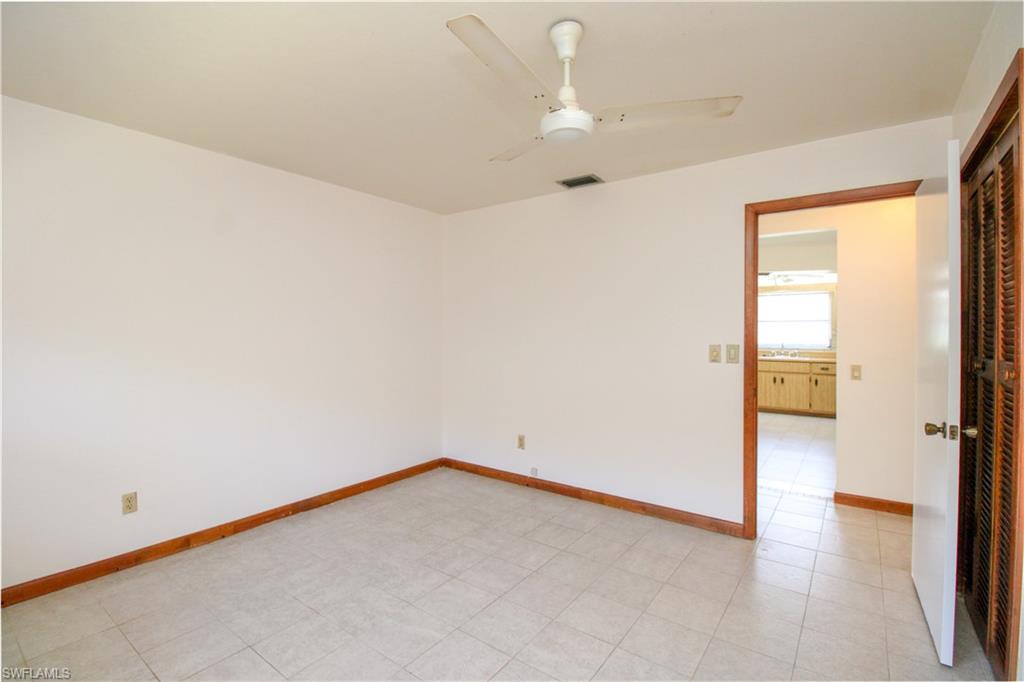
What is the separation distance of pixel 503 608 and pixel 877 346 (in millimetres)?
3191

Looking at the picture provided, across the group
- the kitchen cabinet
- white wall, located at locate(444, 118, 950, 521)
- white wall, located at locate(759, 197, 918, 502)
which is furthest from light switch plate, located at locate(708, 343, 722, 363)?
the kitchen cabinet

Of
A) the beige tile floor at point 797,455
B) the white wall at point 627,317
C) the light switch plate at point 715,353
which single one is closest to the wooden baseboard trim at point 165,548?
the white wall at point 627,317

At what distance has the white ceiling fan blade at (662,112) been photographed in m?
1.62

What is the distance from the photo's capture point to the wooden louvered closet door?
152 centimetres

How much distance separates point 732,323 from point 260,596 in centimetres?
303

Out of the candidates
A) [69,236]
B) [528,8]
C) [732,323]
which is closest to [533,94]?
[528,8]

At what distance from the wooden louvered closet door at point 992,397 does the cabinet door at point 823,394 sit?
5.00 metres

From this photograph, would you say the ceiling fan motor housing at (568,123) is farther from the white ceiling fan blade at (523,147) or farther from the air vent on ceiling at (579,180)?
the air vent on ceiling at (579,180)

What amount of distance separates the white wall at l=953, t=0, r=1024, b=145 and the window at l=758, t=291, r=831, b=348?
18.2ft

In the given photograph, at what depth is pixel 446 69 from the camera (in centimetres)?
196

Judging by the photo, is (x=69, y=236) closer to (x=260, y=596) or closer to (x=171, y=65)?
(x=171, y=65)

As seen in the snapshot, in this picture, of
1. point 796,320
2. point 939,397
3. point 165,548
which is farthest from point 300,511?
point 796,320

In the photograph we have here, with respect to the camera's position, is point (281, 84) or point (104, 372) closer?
point (281, 84)

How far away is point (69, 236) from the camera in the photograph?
2.42 metres
